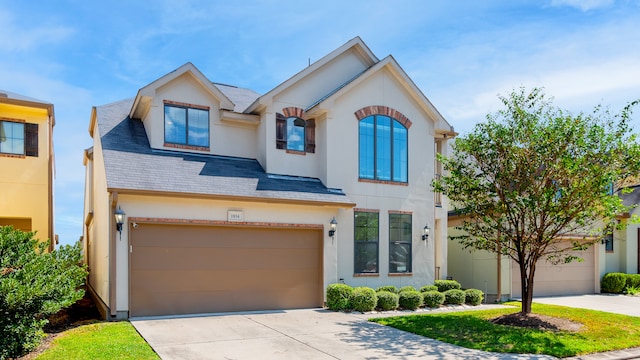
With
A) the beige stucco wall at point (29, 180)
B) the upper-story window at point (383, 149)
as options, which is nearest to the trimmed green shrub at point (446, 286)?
the upper-story window at point (383, 149)

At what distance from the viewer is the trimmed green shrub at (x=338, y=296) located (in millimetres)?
13531

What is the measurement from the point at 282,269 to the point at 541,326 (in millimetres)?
6694

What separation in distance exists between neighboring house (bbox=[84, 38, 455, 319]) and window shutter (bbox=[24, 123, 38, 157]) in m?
2.29

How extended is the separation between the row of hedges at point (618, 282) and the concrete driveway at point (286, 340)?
1410cm

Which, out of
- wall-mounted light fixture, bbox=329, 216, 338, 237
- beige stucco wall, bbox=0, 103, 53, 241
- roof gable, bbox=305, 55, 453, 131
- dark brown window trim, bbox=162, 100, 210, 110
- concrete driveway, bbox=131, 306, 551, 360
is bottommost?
concrete driveway, bbox=131, 306, 551, 360

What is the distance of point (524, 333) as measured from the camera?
10.5 m

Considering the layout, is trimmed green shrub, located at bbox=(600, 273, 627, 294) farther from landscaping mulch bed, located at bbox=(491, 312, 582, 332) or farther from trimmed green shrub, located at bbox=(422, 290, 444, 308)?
landscaping mulch bed, located at bbox=(491, 312, 582, 332)

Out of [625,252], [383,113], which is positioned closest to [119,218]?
[383,113]

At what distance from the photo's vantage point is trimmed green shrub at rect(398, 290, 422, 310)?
1402 cm

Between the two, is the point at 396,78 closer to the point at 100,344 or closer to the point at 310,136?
the point at 310,136

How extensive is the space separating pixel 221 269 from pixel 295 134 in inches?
194

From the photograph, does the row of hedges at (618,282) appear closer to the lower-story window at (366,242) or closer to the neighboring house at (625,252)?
the neighboring house at (625,252)

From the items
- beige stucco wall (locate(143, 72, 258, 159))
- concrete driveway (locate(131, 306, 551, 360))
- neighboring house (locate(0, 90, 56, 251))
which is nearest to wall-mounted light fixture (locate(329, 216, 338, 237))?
concrete driveway (locate(131, 306, 551, 360))

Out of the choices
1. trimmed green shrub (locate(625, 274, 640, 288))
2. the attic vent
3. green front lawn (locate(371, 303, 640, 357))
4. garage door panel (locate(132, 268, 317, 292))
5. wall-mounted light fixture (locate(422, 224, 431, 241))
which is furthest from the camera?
trimmed green shrub (locate(625, 274, 640, 288))
